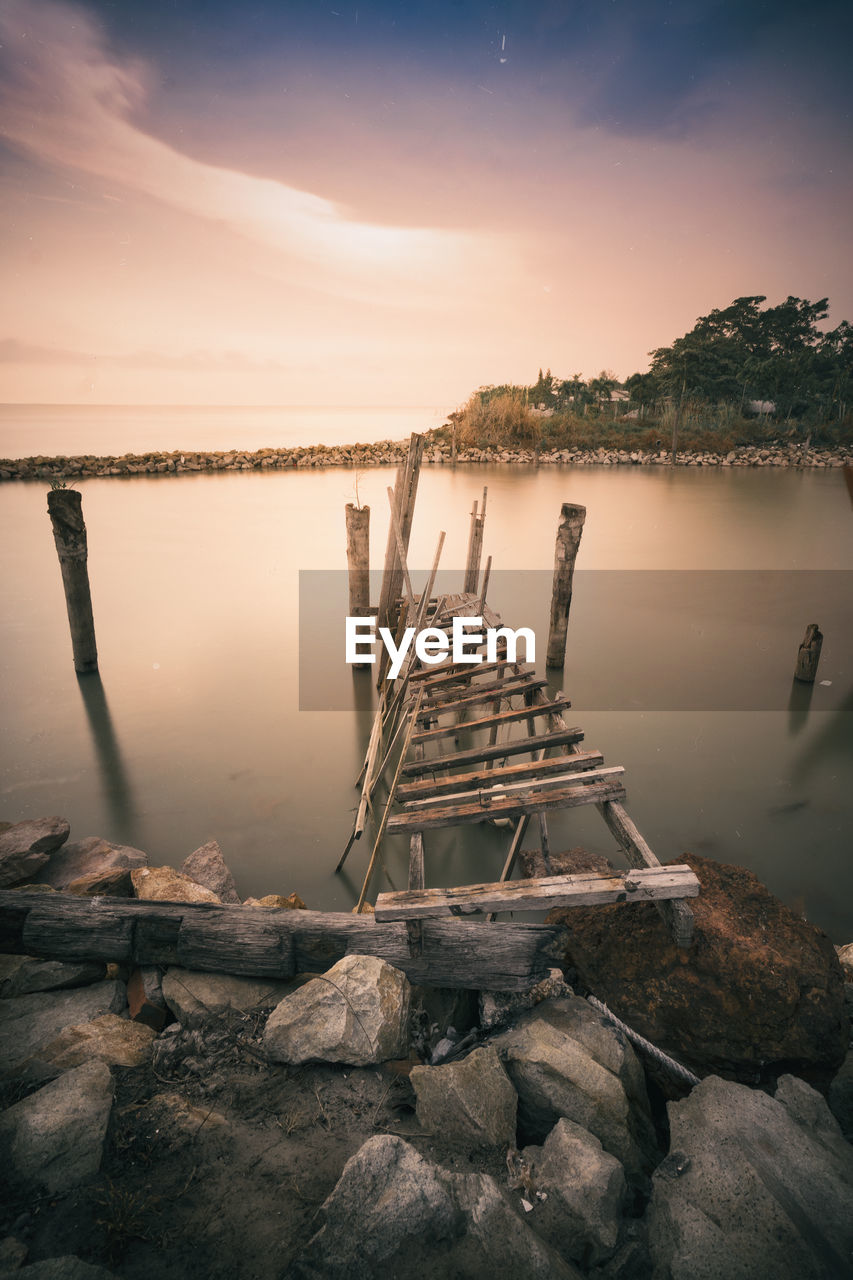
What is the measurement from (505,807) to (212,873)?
2980mm

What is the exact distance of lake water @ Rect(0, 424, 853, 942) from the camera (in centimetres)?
650

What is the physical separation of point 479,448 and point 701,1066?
151 feet

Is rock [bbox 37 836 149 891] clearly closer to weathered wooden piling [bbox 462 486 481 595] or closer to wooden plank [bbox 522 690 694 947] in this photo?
wooden plank [bbox 522 690 694 947]

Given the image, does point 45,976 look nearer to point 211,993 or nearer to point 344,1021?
point 211,993

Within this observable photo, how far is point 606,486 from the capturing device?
35.1 meters

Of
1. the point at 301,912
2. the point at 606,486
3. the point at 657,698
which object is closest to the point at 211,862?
the point at 301,912

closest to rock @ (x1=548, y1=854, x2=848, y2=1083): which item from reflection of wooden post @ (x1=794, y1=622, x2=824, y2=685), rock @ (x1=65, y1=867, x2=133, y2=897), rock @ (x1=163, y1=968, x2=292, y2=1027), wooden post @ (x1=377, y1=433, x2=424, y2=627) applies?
rock @ (x1=163, y1=968, x2=292, y2=1027)

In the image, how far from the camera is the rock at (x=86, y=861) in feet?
17.7

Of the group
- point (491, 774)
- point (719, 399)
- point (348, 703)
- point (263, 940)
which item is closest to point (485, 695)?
point (491, 774)

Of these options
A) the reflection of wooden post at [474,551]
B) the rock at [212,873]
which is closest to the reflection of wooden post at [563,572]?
the reflection of wooden post at [474,551]

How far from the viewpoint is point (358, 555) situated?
32.3 ft

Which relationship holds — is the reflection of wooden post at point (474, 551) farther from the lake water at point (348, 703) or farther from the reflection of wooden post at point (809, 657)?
the reflection of wooden post at point (809, 657)

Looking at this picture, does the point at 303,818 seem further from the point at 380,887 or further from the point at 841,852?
the point at 841,852

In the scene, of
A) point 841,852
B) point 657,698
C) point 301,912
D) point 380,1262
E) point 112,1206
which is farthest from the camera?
point 657,698
